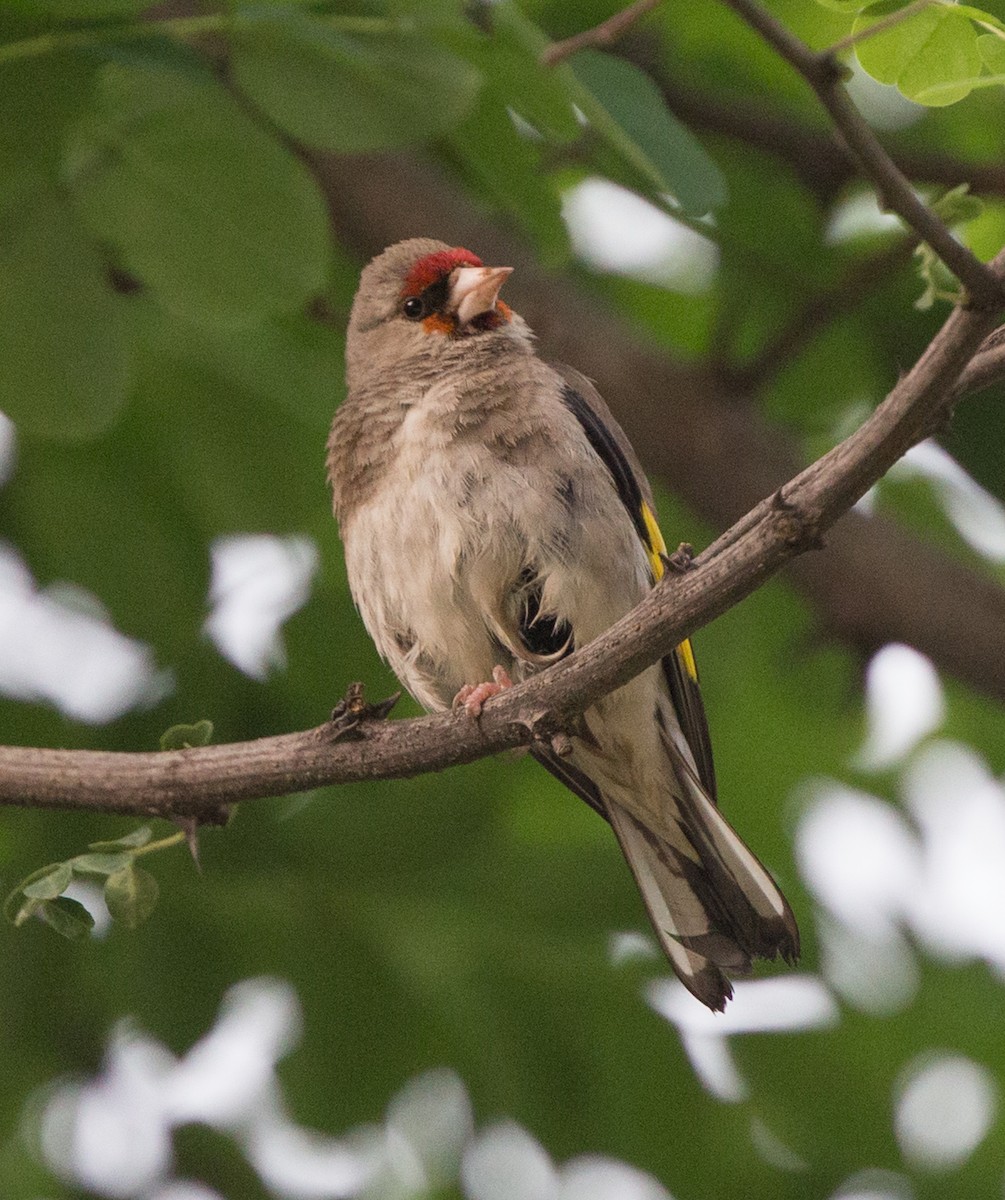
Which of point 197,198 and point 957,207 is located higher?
point 957,207

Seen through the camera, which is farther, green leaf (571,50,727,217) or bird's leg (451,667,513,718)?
green leaf (571,50,727,217)

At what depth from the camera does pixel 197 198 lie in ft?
11.7

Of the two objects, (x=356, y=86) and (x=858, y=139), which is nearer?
(x=858, y=139)

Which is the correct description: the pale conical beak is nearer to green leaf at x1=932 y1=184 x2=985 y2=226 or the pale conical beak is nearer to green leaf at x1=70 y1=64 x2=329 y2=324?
green leaf at x1=70 y1=64 x2=329 y2=324

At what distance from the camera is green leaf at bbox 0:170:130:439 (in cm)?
355

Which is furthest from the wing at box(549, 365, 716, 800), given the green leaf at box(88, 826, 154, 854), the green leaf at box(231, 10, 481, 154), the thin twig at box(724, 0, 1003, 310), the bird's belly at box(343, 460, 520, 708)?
the thin twig at box(724, 0, 1003, 310)

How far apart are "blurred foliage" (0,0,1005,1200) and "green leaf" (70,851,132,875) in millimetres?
54

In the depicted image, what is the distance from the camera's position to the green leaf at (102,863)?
8.87 ft

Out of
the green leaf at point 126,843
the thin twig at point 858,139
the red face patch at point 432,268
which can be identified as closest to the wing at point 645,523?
the red face patch at point 432,268

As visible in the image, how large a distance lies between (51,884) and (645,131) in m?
1.82

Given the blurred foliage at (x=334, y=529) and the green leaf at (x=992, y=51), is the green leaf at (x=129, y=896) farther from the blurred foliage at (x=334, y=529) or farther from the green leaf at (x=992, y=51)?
the green leaf at (x=992, y=51)

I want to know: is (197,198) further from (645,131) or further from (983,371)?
(983,371)

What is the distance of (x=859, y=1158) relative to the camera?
176 inches

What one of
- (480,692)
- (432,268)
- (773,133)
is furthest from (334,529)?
(480,692)
